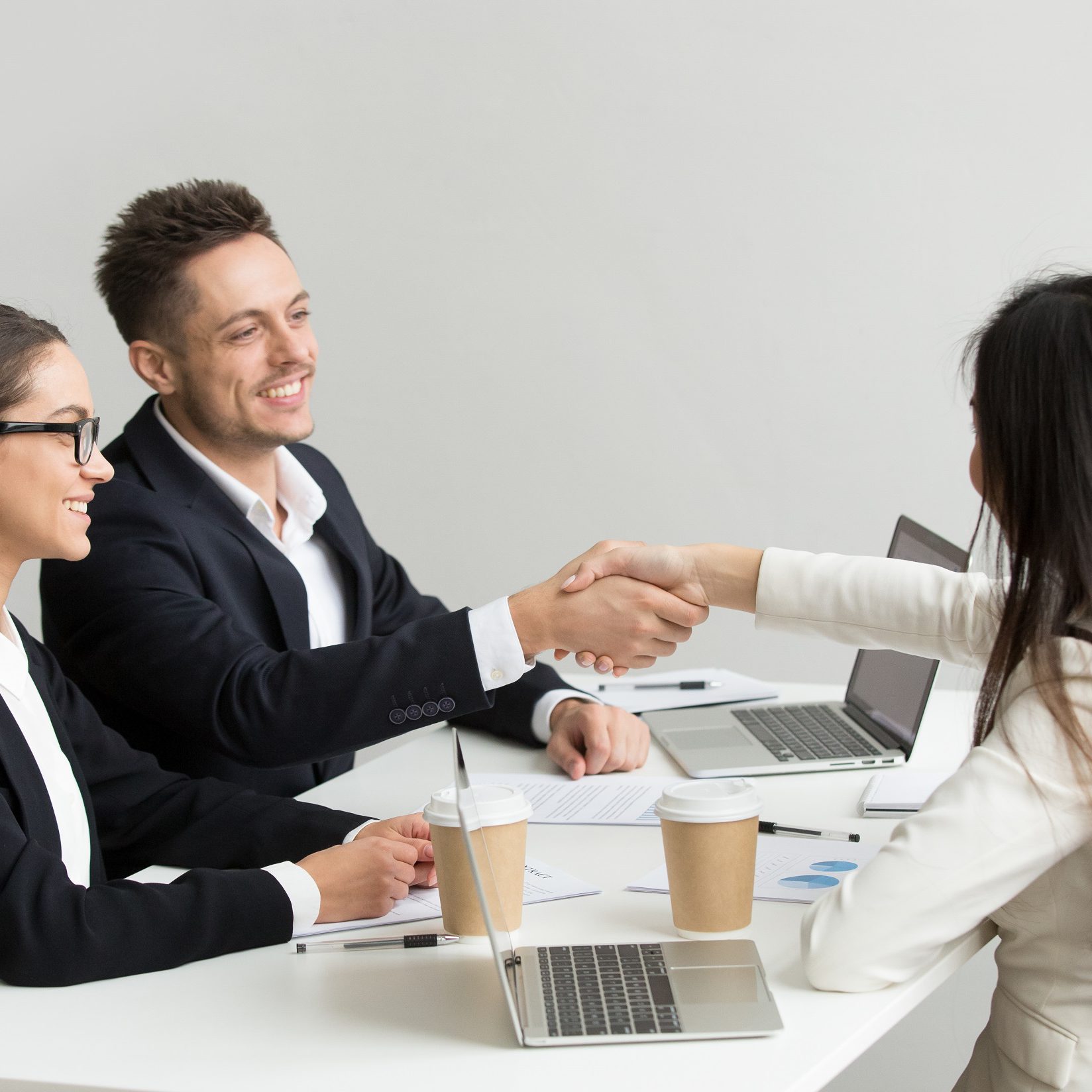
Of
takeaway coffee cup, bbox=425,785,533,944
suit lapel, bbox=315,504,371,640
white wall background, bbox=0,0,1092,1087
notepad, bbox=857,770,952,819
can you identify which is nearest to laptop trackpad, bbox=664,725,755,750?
notepad, bbox=857,770,952,819

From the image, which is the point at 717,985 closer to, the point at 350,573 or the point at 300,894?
the point at 300,894

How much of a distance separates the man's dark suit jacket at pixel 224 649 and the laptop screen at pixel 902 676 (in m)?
0.49

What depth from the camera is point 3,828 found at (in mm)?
1098

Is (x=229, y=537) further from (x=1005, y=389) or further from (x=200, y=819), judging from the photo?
(x=1005, y=389)

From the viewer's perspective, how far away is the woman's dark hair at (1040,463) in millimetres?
999

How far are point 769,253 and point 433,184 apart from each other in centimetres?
97

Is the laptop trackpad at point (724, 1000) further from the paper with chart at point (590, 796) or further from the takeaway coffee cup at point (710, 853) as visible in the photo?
the paper with chart at point (590, 796)

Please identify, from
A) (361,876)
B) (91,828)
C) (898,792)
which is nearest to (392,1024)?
(361,876)

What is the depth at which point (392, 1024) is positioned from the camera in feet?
3.17

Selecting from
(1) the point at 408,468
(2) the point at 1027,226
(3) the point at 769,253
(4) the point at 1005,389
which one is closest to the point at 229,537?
(4) the point at 1005,389

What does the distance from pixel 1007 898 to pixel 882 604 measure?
518 mm

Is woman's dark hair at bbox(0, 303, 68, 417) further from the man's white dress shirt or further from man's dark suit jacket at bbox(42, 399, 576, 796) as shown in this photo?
the man's white dress shirt

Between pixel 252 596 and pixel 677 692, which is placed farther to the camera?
pixel 677 692

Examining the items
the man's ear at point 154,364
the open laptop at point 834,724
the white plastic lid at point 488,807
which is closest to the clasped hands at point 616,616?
the open laptop at point 834,724
